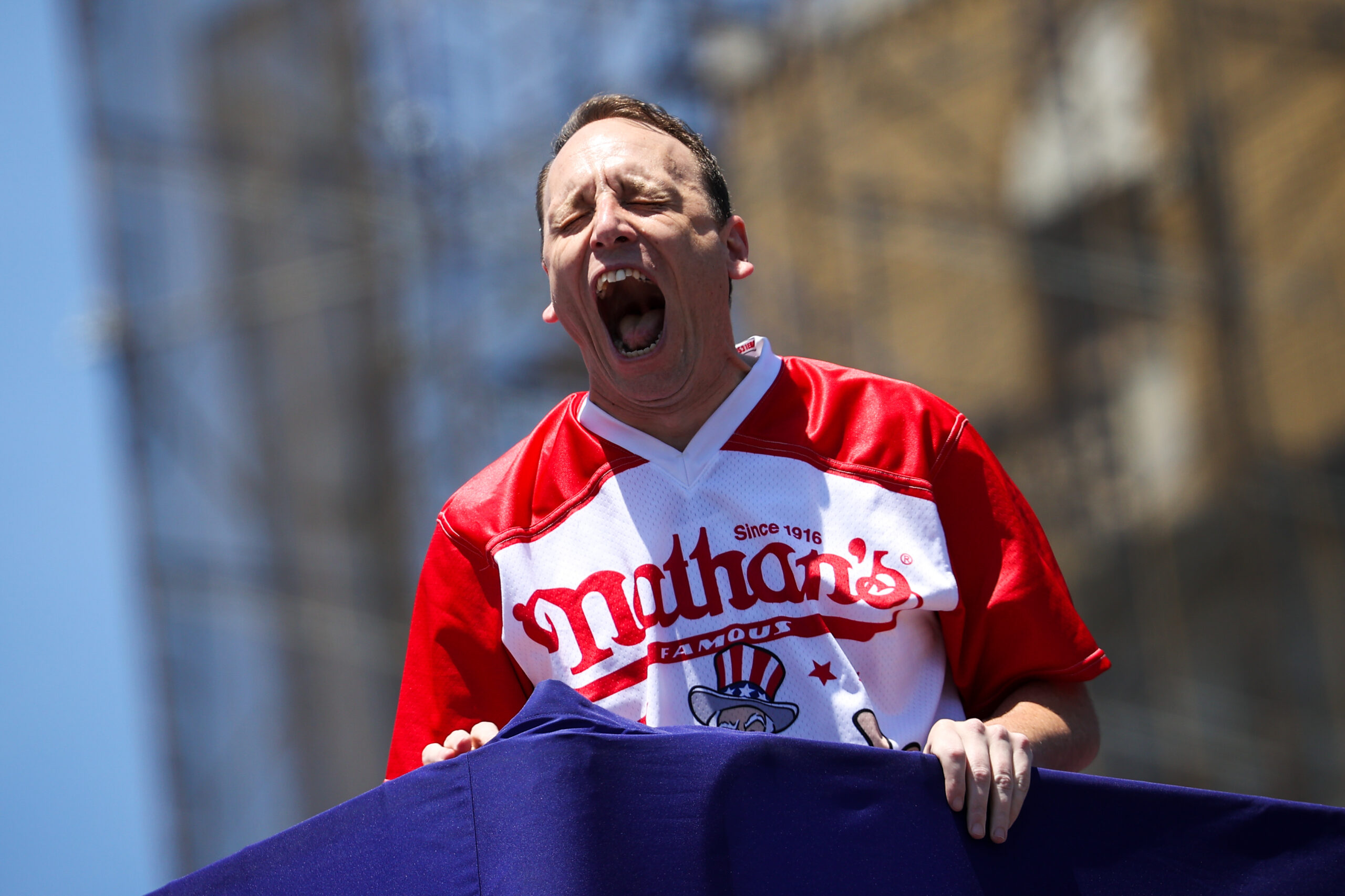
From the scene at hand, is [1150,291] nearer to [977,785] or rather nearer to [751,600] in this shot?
[751,600]

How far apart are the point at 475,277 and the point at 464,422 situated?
0.75 meters

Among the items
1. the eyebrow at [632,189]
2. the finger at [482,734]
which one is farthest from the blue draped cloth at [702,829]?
the eyebrow at [632,189]

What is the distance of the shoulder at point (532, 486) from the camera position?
1848mm

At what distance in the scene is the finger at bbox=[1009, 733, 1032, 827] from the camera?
148 cm

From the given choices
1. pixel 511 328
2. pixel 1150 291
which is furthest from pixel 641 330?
pixel 1150 291

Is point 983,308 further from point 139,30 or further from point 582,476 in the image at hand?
point 582,476

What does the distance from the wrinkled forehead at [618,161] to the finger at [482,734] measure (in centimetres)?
70

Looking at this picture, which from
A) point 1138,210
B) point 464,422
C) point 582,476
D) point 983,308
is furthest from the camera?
point 983,308

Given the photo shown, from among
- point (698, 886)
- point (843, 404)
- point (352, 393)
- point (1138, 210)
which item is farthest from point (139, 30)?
point (698, 886)

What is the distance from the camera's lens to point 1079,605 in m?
8.72

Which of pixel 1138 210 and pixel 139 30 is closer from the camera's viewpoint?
pixel 139 30

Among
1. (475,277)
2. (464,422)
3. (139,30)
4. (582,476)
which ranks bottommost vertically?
(582,476)

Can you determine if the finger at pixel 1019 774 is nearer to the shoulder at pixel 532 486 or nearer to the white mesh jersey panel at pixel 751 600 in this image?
the white mesh jersey panel at pixel 751 600

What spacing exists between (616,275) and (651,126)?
25 centimetres
